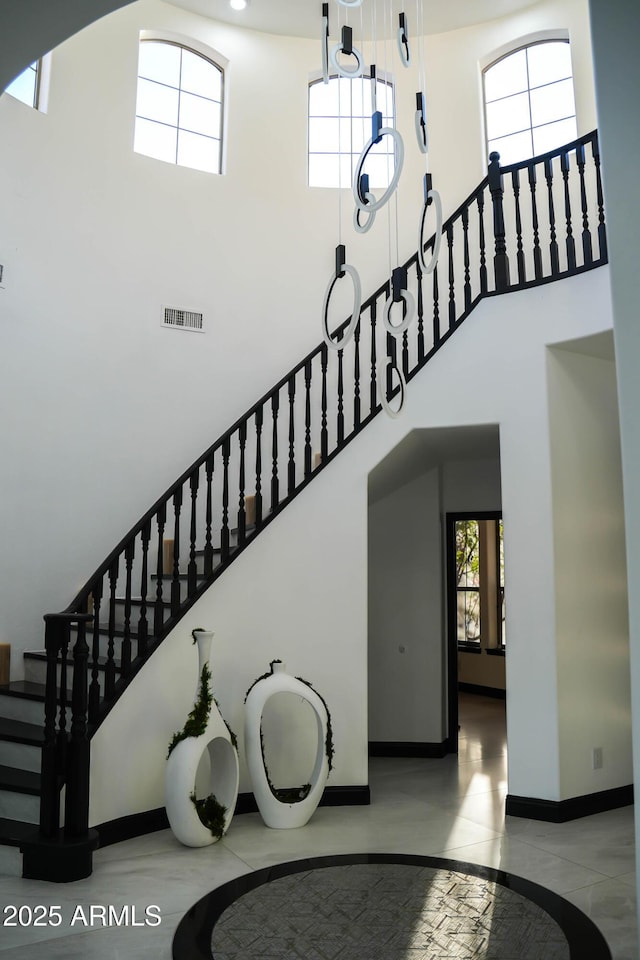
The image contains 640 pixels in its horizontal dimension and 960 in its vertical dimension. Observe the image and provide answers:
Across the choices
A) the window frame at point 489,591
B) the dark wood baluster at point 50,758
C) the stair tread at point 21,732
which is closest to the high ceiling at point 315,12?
the window frame at point 489,591

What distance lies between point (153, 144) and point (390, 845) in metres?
6.02

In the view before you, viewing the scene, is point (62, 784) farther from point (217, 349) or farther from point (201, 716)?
point (217, 349)

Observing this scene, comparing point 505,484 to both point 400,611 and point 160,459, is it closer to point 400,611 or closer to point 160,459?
point 400,611

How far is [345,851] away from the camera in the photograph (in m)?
3.96

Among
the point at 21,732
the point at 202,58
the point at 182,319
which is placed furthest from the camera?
the point at 202,58

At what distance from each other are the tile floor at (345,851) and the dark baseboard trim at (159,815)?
0.20 feet

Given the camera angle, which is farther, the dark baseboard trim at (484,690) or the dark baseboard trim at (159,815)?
the dark baseboard trim at (484,690)

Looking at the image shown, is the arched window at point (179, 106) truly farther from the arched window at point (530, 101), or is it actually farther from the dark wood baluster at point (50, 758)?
the dark wood baluster at point (50, 758)

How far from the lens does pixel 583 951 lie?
9.30 feet

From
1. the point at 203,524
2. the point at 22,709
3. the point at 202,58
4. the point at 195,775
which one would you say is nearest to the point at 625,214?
the point at 195,775

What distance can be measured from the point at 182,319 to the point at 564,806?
15.7 ft

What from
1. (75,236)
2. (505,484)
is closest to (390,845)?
(505,484)

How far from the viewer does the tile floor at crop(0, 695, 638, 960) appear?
2994 millimetres

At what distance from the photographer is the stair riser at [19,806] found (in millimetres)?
3820
